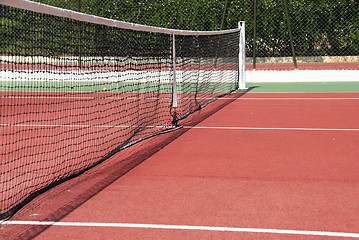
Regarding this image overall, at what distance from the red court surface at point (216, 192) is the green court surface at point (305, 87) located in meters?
6.34

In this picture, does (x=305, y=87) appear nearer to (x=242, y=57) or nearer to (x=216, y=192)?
(x=242, y=57)

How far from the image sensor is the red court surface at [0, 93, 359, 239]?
3838mm

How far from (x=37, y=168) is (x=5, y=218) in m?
1.77

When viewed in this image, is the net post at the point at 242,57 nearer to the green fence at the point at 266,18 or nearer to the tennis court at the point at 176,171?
the green fence at the point at 266,18

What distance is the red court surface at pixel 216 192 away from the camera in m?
3.84

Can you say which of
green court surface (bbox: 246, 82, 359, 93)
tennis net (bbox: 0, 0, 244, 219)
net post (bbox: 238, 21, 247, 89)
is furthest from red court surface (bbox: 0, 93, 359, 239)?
net post (bbox: 238, 21, 247, 89)

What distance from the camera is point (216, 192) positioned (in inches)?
189

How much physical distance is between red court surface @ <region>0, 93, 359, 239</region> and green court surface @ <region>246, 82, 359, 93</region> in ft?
20.8

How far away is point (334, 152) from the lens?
654 cm

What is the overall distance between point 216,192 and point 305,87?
1096cm

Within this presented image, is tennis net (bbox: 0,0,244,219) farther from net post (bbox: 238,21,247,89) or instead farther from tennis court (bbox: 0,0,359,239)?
net post (bbox: 238,21,247,89)

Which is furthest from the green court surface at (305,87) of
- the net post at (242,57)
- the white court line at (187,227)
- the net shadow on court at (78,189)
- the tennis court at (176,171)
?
the white court line at (187,227)

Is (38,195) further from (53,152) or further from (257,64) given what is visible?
(257,64)

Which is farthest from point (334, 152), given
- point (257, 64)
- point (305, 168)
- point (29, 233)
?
point (257, 64)
